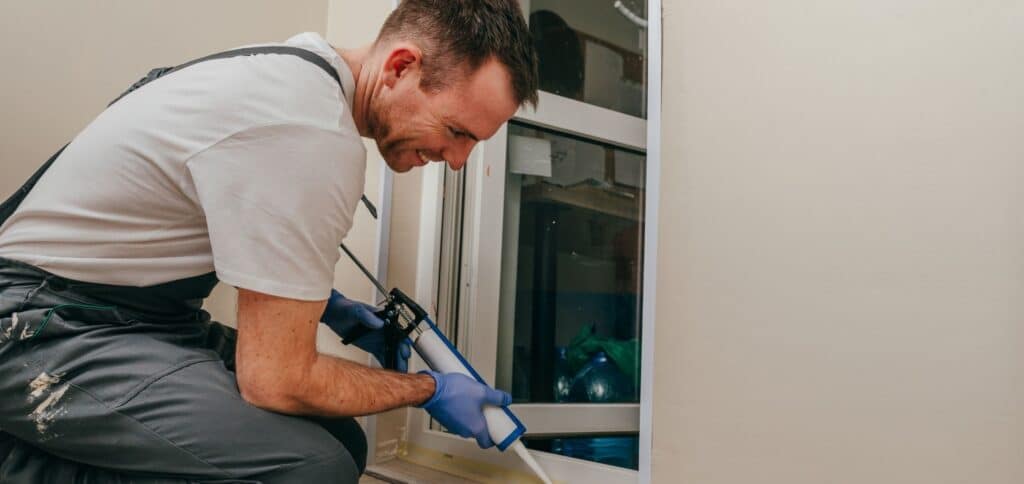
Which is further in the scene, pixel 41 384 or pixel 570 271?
pixel 570 271

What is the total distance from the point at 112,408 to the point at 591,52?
1449mm

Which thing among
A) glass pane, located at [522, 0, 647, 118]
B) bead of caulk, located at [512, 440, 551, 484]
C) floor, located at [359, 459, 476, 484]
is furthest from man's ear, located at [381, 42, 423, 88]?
floor, located at [359, 459, 476, 484]

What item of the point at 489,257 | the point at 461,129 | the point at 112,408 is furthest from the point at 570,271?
the point at 112,408

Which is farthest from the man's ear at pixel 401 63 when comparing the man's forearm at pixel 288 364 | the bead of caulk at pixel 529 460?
the bead of caulk at pixel 529 460

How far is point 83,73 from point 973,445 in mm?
1739

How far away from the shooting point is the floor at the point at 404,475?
4.85ft

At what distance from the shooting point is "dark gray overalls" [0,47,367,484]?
79cm

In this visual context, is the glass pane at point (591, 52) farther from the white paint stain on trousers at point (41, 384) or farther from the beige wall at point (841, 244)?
the white paint stain on trousers at point (41, 384)

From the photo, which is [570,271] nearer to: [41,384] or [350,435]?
[350,435]

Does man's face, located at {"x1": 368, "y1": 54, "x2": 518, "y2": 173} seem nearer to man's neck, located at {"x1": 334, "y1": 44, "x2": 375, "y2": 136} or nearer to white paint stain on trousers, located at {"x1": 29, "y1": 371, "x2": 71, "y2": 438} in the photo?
man's neck, located at {"x1": 334, "y1": 44, "x2": 375, "y2": 136}

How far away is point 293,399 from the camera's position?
828 millimetres

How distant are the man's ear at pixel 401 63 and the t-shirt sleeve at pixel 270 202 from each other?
197 mm

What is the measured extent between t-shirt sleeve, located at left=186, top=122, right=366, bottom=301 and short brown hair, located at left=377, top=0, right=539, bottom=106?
0.73 ft

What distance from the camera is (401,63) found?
95cm
